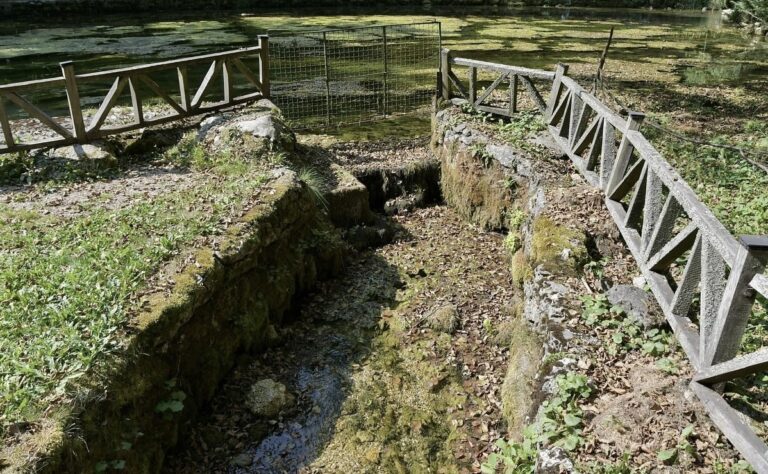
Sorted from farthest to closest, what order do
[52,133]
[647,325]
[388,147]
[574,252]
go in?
1. [388,147]
2. [52,133]
3. [574,252]
4. [647,325]

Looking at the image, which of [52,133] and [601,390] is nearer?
[601,390]

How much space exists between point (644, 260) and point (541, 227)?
178 centimetres

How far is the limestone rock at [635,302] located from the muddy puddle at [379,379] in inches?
70.5

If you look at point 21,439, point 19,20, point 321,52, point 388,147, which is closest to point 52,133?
point 388,147

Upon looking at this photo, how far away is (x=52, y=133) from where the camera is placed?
1066cm

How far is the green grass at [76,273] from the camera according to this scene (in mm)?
4797

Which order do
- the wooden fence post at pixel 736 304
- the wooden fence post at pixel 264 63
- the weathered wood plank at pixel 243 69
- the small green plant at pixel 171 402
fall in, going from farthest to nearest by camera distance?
the wooden fence post at pixel 264 63
the weathered wood plank at pixel 243 69
the small green plant at pixel 171 402
the wooden fence post at pixel 736 304

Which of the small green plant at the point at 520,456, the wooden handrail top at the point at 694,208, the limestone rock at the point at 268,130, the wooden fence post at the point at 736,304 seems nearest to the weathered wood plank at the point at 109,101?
the limestone rock at the point at 268,130

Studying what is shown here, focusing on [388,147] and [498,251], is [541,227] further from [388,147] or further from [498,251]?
[388,147]

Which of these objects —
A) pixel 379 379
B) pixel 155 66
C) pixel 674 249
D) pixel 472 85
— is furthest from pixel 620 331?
pixel 155 66

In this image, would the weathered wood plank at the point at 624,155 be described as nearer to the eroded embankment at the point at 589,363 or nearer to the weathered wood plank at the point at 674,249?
the eroded embankment at the point at 589,363

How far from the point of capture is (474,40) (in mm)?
26750

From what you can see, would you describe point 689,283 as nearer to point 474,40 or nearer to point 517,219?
point 517,219

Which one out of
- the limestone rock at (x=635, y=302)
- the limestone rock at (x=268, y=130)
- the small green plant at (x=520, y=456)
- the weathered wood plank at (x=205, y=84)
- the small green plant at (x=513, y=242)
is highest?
the weathered wood plank at (x=205, y=84)
